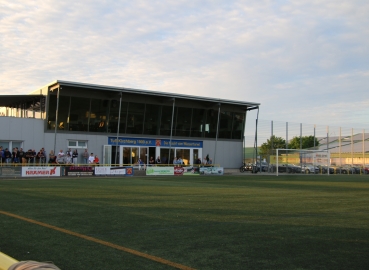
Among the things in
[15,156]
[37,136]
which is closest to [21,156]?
[15,156]

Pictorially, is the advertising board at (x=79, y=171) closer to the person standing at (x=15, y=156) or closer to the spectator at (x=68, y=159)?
the spectator at (x=68, y=159)

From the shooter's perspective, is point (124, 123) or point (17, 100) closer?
point (17, 100)

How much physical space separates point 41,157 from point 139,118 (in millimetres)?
11681

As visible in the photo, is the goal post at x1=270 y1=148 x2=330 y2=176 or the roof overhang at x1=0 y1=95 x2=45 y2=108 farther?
the goal post at x1=270 y1=148 x2=330 y2=176

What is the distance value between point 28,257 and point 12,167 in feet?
90.9

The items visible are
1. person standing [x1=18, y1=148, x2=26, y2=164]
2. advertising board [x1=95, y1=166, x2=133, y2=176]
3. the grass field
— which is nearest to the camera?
the grass field

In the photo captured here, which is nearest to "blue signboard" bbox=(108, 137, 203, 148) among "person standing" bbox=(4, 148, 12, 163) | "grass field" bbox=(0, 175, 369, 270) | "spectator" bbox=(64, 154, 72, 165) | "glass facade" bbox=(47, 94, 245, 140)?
"glass facade" bbox=(47, 94, 245, 140)

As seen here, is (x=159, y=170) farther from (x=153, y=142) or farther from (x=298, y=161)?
(x=298, y=161)

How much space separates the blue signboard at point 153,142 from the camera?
4294cm

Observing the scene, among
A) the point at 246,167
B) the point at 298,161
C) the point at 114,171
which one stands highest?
the point at 298,161

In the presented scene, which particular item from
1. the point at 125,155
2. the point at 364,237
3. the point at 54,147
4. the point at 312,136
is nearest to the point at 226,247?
the point at 364,237

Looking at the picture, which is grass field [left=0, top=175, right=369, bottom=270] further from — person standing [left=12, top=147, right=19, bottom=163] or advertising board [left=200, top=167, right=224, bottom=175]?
advertising board [left=200, top=167, right=224, bottom=175]

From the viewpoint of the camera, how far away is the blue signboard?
4294 cm

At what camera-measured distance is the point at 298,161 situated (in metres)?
46.4
